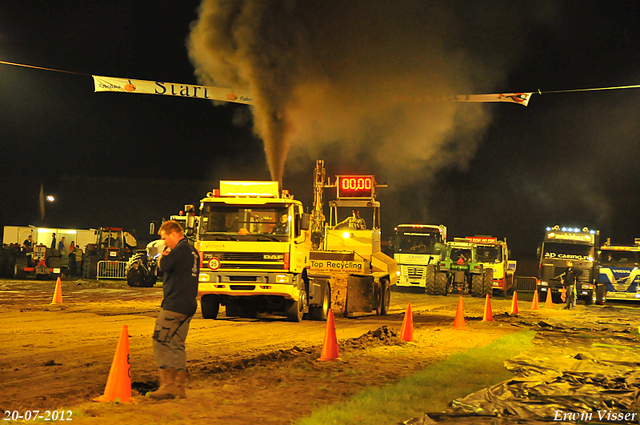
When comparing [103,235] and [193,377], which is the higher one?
[103,235]

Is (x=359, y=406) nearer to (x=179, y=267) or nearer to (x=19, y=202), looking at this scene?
(x=179, y=267)

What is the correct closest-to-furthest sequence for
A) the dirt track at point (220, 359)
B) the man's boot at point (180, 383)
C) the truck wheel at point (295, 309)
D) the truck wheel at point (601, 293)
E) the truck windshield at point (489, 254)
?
the dirt track at point (220, 359) < the man's boot at point (180, 383) < the truck wheel at point (295, 309) < the truck wheel at point (601, 293) < the truck windshield at point (489, 254)

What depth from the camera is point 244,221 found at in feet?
48.5

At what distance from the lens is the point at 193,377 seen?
7.87 metres

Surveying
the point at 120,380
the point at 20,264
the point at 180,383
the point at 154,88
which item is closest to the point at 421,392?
the point at 180,383

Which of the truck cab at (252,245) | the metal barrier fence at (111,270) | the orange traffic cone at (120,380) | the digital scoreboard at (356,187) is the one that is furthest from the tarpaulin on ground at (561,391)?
the metal barrier fence at (111,270)

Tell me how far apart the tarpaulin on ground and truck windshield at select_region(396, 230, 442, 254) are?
20.3 metres

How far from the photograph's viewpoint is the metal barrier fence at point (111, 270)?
105 feet

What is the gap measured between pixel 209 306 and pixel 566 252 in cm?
2077

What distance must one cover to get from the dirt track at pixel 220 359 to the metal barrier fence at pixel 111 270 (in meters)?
14.4

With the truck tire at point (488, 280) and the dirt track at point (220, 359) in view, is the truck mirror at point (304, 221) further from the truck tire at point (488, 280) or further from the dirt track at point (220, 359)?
the truck tire at point (488, 280)

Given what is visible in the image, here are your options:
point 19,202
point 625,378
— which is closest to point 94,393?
point 625,378

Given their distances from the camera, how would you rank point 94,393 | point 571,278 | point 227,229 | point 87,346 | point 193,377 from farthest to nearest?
point 571,278 < point 227,229 < point 87,346 < point 193,377 < point 94,393

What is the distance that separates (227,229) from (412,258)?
63.3 feet
